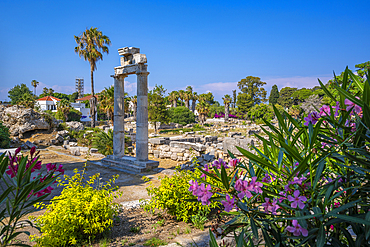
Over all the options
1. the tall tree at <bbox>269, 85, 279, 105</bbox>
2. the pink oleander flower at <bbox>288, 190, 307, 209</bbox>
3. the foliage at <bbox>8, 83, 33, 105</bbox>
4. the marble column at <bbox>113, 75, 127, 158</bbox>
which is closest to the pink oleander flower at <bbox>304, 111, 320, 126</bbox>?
the pink oleander flower at <bbox>288, 190, 307, 209</bbox>

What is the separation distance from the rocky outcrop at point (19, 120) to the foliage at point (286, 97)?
62.2 meters

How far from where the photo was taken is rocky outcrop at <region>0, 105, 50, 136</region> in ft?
57.3

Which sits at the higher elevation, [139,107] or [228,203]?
[139,107]

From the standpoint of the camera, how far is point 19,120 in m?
17.8

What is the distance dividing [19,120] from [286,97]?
66.7 metres

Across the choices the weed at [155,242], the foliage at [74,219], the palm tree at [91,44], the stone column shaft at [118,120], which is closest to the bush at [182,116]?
the palm tree at [91,44]

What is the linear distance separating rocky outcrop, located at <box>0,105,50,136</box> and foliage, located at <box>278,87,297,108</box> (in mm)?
62206

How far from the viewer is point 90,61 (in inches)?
974

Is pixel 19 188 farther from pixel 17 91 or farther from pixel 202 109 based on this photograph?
pixel 17 91

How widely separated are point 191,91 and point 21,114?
133 feet

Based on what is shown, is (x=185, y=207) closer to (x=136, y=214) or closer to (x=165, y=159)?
(x=136, y=214)

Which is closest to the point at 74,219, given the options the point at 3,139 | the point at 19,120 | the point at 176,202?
the point at 176,202

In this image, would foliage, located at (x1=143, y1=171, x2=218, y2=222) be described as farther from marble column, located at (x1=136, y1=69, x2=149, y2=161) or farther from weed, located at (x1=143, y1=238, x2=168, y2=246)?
marble column, located at (x1=136, y1=69, x2=149, y2=161)

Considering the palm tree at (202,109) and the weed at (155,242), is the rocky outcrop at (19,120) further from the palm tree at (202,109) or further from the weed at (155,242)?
the palm tree at (202,109)
